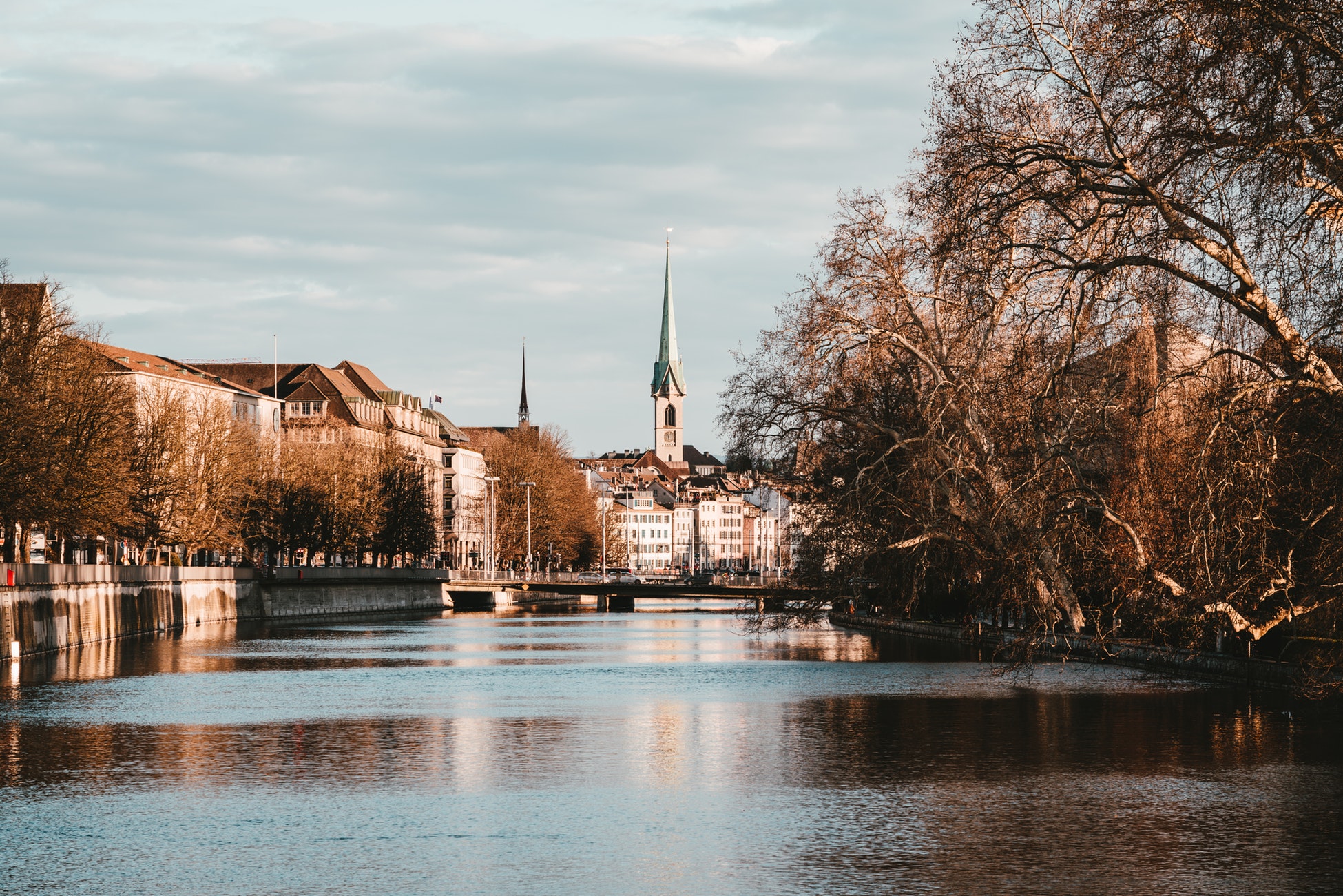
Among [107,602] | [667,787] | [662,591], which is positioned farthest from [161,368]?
[667,787]

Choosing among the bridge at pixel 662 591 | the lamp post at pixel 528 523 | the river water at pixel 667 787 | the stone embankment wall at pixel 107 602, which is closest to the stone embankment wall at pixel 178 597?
the stone embankment wall at pixel 107 602

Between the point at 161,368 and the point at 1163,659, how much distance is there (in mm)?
101846

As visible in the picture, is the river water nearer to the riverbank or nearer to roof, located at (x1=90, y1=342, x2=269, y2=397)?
the riverbank

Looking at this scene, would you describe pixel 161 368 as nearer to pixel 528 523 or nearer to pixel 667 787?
pixel 528 523

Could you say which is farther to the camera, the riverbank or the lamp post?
the lamp post

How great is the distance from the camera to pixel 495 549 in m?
166

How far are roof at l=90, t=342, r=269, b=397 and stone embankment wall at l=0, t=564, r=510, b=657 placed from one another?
771 inches

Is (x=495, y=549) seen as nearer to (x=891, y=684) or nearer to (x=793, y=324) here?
(x=793, y=324)

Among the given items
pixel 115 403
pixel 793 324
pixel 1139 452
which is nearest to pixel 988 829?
pixel 1139 452

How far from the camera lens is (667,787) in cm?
2462

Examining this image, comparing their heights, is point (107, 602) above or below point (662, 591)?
above

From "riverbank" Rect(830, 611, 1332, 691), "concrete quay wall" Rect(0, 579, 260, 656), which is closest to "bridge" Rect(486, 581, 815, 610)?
"riverbank" Rect(830, 611, 1332, 691)

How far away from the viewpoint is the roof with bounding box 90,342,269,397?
12562 cm

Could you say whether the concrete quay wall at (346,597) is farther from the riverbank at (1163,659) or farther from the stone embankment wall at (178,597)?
the riverbank at (1163,659)
